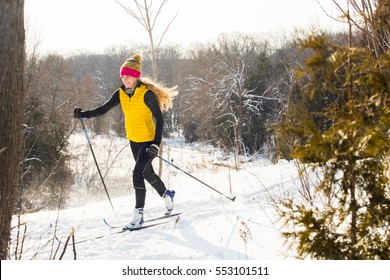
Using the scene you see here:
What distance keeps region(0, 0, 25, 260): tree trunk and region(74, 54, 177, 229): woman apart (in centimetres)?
208

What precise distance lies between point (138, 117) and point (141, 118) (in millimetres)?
40

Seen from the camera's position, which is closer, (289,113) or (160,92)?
(289,113)

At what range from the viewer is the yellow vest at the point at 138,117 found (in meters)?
4.58

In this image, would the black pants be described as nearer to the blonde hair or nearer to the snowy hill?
the snowy hill

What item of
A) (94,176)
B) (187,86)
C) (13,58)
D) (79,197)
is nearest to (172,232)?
(13,58)

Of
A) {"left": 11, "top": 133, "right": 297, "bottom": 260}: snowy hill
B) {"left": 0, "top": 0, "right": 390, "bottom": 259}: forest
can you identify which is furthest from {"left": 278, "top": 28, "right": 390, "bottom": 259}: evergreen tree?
{"left": 11, "top": 133, "right": 297, "bottom": 260}: snowy hill

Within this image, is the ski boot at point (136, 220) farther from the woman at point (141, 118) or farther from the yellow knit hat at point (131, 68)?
the yellow knit hat at point (131, 68)

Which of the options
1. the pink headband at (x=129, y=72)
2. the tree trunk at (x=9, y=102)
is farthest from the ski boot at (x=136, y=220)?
the tree trunk at (x=9, y=102)

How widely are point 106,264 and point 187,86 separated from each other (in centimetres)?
4084

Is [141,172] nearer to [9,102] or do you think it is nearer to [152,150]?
[152,150]

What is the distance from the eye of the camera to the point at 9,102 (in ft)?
7.78

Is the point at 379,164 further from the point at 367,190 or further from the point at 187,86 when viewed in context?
the point at 187,86

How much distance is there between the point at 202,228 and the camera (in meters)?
4.12

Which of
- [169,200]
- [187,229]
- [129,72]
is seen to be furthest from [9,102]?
[169,200]
